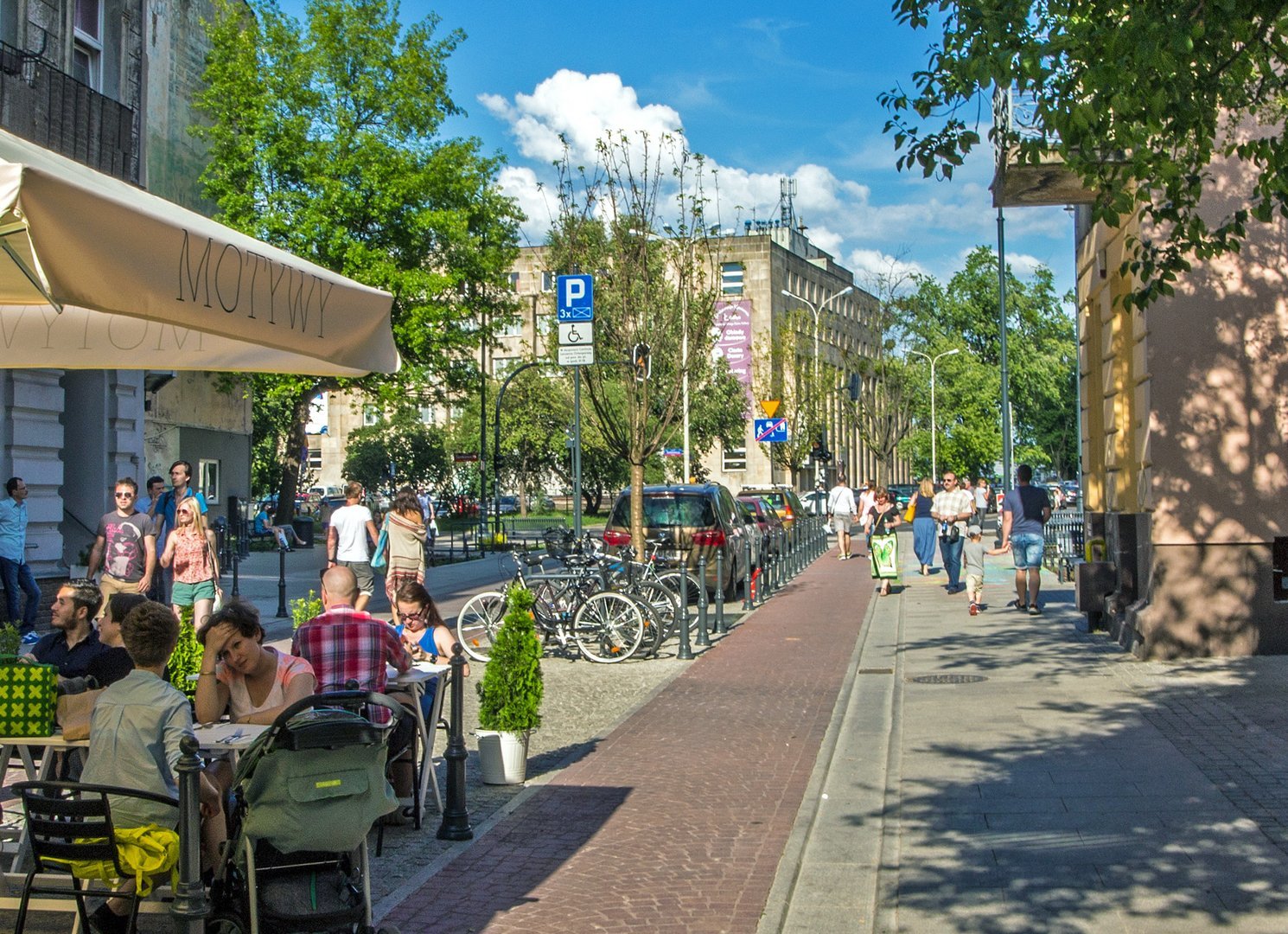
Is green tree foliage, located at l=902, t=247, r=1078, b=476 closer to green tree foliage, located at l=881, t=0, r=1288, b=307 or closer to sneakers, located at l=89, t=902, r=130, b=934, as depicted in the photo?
green tree foliage, located at l=881, t=0, r=1288, b=307

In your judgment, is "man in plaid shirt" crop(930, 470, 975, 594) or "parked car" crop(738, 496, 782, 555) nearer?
"man in plaid shirt" crop(930, 470, 975, 594)

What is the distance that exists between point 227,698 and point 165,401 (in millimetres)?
28110

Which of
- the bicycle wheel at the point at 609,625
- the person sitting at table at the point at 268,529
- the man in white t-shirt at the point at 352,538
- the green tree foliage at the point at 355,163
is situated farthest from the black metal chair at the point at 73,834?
the person sitting at table at the point at 268,529

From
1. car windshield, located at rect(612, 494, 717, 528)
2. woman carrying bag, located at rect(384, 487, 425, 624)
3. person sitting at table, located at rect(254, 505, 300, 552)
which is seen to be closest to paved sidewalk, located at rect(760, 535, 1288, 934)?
woman carrying bag, located at rect(384, 487, 425, 624)

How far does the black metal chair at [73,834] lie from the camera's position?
4.52m

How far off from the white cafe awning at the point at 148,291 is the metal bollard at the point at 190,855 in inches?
57.1

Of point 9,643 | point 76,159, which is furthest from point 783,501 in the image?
point 9,643

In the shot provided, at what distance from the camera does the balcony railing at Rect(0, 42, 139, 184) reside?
16.5 metres

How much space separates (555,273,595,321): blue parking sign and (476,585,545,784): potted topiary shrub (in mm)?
8335

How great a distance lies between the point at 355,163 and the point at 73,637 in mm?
30862

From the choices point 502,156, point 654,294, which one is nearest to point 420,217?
point 502,156

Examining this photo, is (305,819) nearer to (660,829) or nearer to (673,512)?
(660,829)

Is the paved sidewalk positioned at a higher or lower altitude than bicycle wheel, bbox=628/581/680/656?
lower

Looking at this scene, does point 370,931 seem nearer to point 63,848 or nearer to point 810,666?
point 63,848
